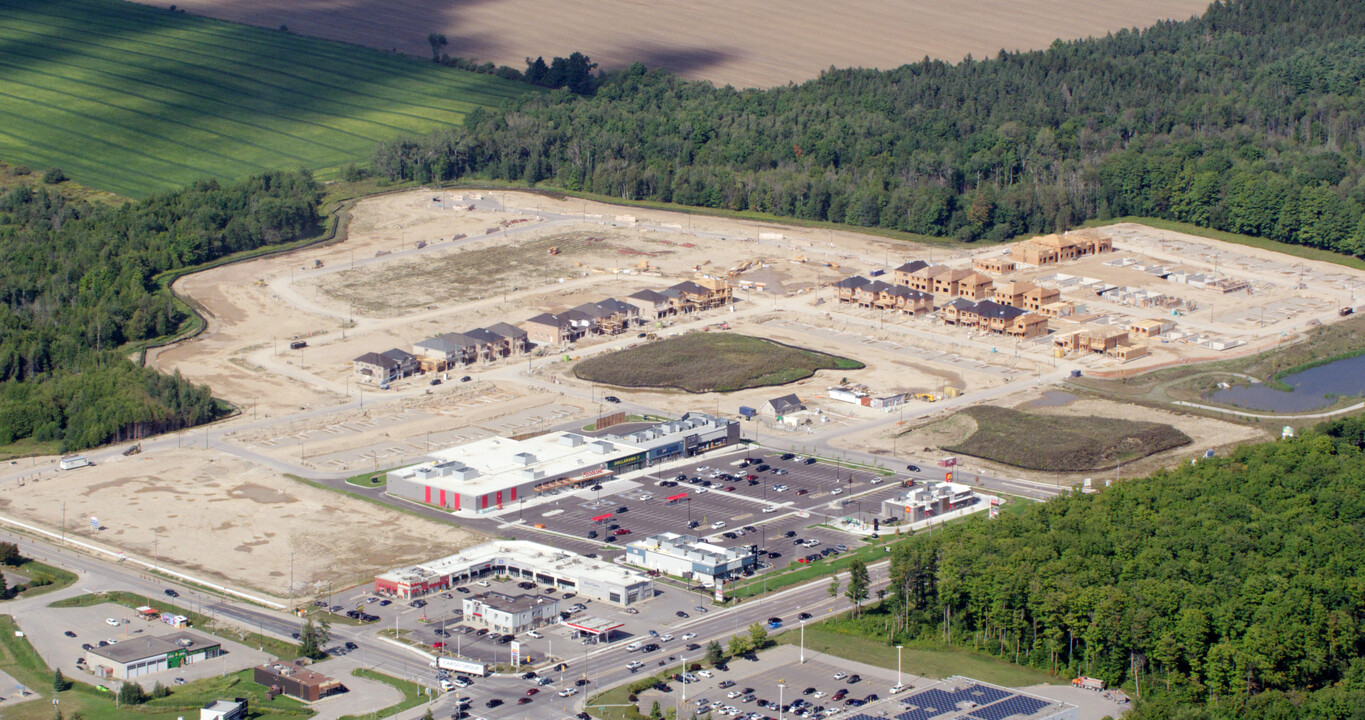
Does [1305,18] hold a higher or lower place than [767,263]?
higher

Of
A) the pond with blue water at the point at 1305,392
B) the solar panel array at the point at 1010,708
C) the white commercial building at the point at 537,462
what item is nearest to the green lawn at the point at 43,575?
the white commercial building at the point at 537,462

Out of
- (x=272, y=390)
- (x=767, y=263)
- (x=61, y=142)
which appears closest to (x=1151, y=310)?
(x=767, y=263)

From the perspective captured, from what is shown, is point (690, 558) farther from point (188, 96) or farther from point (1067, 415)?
point (188, 96)

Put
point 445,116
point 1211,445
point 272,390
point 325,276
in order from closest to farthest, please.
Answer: point 1211,445
point 272,390
point 325,276
point 445,116

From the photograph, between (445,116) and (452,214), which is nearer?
(452,214)

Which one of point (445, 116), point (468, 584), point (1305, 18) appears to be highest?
point (1305, 18)

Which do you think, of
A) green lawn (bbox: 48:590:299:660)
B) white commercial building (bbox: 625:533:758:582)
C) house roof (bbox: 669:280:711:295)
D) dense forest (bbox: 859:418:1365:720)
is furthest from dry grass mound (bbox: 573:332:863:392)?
green lawn (bbox: 48:590:299:660)

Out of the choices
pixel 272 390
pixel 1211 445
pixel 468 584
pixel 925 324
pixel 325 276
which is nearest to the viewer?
pixel 468 584

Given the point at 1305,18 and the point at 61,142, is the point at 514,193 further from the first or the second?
the point at 1305,18

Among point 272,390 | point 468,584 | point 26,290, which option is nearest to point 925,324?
point 272,390
